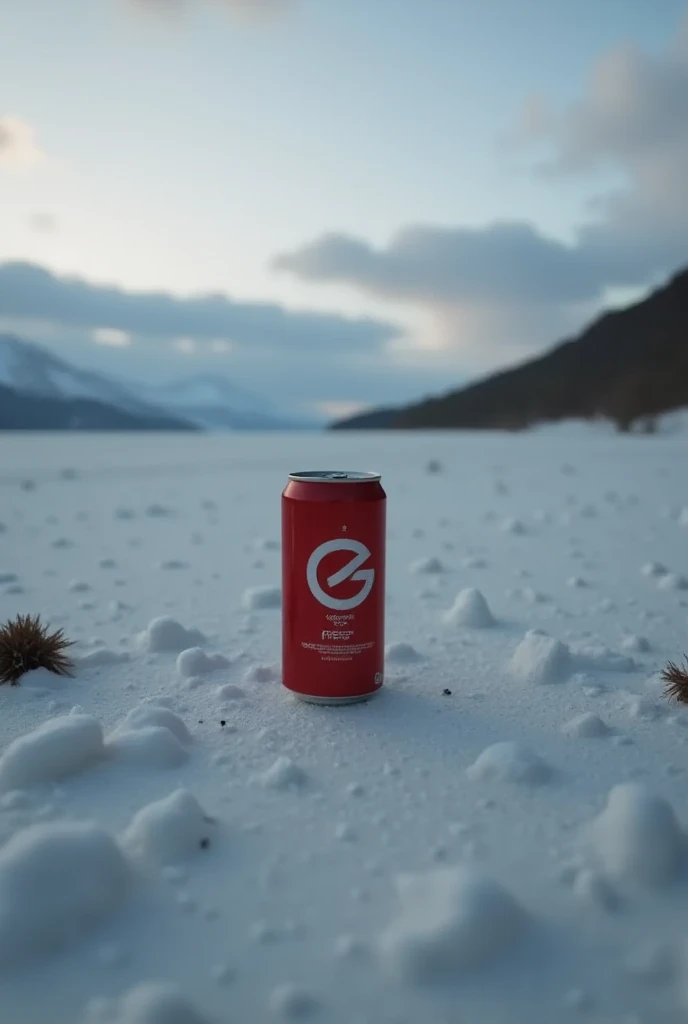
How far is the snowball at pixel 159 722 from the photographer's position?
176 cm

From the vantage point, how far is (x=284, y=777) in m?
1.56

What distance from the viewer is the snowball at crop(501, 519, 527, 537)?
15.1 ft

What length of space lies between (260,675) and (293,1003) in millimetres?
1209

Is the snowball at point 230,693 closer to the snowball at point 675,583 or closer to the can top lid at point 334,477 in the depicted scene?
Answer: the can top lid at point 334,477

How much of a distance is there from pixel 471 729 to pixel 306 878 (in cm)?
69

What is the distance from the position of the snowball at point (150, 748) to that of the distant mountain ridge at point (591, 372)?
120 feet

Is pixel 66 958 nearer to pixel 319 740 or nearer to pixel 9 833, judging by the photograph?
pixel 9 833

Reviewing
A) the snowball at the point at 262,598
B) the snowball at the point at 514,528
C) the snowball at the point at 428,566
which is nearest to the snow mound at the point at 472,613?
the snowball at the point at 262,598

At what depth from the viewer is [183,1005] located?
994 mm

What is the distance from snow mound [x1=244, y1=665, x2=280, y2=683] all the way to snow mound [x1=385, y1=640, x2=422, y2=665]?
0.38m

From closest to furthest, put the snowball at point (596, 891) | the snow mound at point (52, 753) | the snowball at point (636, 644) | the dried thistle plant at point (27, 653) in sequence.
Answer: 1. the snowball at point (596, 891)
2. the snow mound at point (52, 753)
3. the dried thistle plant at point (27, 653)
4. the snowball at point (636, 644)

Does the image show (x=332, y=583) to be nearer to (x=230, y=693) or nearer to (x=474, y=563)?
(x=230, y=693)

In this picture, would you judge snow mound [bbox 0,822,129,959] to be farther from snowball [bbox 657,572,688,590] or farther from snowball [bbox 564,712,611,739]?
snowball [bbox 657,572,688,590]

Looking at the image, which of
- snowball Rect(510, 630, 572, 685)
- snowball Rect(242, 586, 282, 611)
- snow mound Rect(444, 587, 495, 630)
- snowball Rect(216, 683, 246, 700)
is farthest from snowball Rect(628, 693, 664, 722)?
snowball Rect(242, 586, 282, 611)
